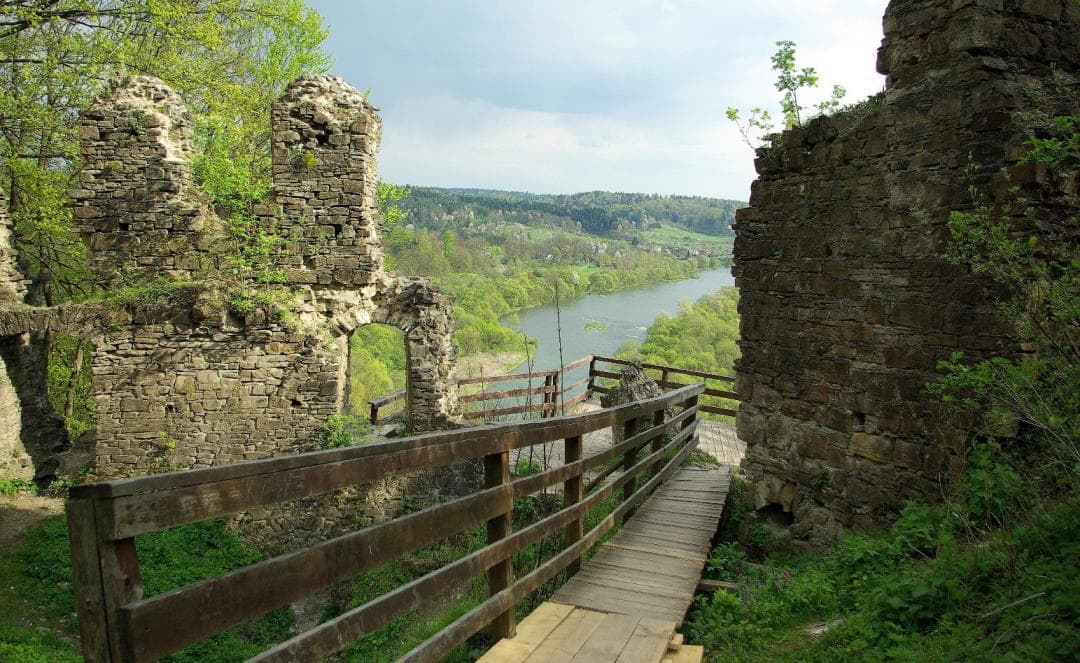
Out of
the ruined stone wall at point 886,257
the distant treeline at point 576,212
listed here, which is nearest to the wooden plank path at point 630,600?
the ruined stone wall at point 886,257

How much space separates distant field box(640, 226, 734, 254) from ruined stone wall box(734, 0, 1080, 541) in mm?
58516

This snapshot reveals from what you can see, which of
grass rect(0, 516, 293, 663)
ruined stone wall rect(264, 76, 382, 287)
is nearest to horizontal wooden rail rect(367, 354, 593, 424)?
ruined stone wall rect(264, 76, 382, 287)

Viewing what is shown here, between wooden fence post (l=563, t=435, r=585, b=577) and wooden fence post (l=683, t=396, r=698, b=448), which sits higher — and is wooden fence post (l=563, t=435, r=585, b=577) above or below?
above

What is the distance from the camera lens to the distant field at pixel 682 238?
216ft

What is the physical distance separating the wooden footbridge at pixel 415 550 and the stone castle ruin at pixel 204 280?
5.83 metres

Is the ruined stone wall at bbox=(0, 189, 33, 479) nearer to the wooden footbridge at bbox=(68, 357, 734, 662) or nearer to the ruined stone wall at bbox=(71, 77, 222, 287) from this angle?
the ruined stone wall at bbox=(71, 77, 222, 287)

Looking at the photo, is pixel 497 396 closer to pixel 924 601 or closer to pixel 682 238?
pixel 924 601

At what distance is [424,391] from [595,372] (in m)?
5.42

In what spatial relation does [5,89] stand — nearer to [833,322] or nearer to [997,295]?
[833,322]

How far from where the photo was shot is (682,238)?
69.6 meters

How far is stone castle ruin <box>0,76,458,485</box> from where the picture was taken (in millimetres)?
9141

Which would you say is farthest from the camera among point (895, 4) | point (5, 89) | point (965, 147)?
point (5, 89)

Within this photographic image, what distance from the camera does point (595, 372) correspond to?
1448 centimetres

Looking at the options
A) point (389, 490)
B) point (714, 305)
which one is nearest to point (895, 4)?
point (389, 490)
